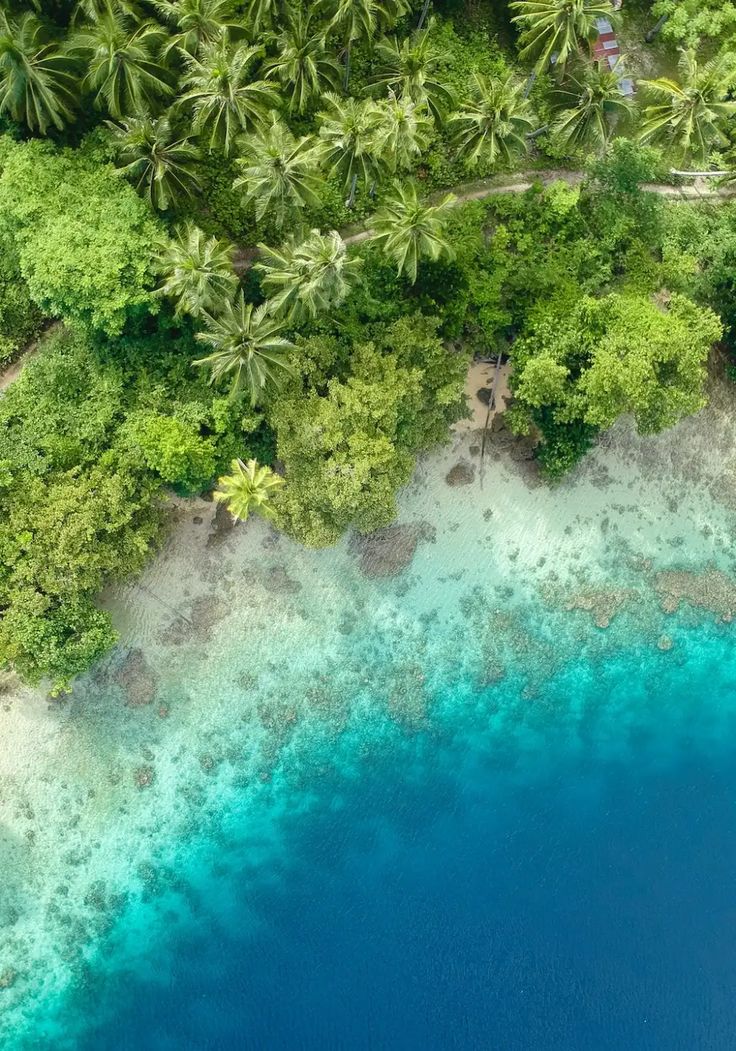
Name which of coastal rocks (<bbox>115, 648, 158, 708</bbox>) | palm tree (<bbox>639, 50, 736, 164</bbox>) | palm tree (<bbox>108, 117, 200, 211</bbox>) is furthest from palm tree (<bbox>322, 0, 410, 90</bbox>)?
coastal rocks (<bbox>115, 648, 158, 708</bbox>)

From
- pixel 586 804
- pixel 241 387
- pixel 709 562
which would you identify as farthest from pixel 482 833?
pixel 241 387

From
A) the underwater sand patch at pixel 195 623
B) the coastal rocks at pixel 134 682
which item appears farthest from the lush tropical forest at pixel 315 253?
the underwater sand patch at pixel 195 623

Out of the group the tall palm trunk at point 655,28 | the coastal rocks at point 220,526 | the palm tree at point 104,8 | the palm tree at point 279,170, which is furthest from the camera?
the tall palm trunk at point 655,28

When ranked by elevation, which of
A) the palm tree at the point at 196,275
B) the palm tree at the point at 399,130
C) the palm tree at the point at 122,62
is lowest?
the palm tree at the point at 196,275

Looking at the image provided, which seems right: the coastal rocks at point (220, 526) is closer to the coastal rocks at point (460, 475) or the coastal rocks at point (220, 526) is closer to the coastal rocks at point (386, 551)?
the coastal rocks at point (386, 551)

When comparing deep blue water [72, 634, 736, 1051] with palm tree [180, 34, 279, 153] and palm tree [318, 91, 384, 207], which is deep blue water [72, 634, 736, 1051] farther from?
palm tree [180, 34, 279, 153]

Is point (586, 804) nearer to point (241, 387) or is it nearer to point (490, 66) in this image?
point (241, 387)

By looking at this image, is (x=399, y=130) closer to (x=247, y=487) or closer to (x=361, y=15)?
(x=361, y=15)
